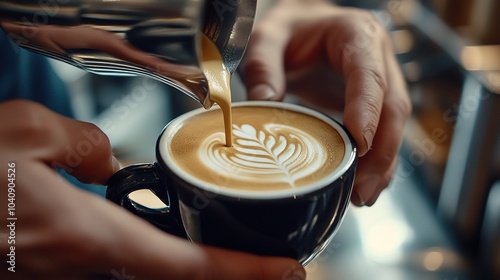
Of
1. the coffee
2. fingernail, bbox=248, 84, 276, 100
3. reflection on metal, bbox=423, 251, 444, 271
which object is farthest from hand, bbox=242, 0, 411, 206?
reflection on metal, bbox=423, 251, 444, 271

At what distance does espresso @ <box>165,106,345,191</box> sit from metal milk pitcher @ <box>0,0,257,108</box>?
0.06 meters

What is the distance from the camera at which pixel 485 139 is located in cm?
79

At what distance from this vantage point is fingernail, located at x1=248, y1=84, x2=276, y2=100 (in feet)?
2.02

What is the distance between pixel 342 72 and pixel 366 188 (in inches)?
6.8

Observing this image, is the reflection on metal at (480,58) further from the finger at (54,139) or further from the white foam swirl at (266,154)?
the finger at (54,139)

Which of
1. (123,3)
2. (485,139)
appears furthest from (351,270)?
(123,3)

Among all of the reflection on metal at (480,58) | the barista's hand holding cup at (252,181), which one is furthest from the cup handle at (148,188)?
the reflection on metal at (480,58)

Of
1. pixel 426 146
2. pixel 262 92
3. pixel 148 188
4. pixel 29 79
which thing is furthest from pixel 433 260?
pixel 29 79

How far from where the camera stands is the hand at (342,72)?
560 millimetres

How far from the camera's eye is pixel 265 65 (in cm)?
64

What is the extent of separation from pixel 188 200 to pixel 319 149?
144 millimetres

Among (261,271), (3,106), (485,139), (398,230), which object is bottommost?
(398,230)

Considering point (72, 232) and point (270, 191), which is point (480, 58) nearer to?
point (270, 191)

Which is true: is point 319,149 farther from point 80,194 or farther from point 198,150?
point 80,194
